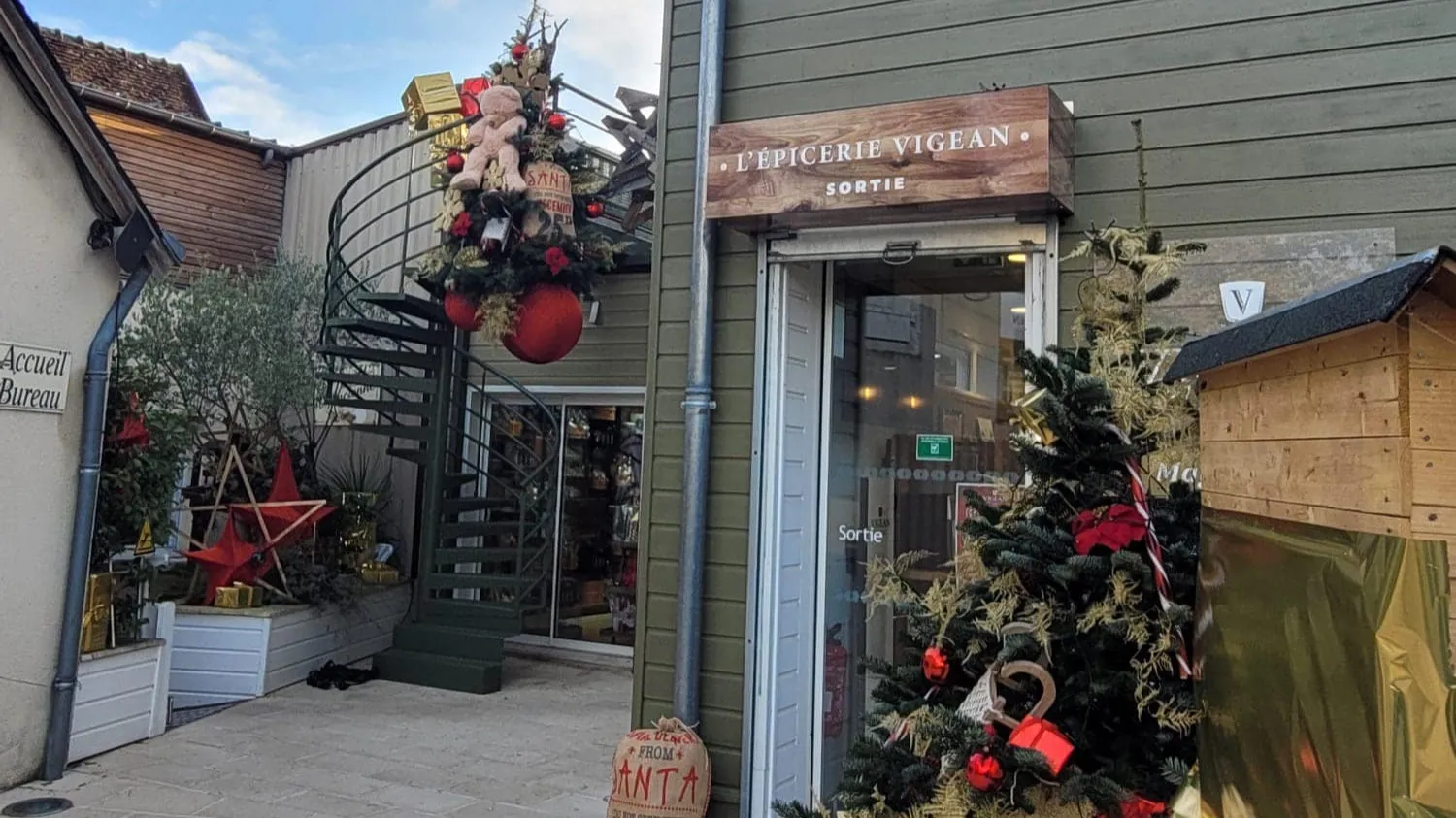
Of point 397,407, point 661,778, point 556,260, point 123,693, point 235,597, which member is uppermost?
point 556,260

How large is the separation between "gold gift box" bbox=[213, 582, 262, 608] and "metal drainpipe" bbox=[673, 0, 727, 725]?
13.9 feet

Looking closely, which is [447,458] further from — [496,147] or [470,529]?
[496,147]

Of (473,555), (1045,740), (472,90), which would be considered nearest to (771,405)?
(1045,740)

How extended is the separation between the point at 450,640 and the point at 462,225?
121 inches

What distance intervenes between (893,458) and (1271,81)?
1902 mm

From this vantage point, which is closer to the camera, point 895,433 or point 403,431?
point 895,433

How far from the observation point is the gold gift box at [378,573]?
7914 mm

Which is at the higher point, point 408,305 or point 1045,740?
point 408,305

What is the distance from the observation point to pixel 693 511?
3707mm

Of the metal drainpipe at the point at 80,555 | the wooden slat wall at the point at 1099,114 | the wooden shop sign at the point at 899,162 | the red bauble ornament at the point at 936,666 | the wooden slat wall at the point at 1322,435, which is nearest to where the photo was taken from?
the wooden slat wall at the point at 1322,435

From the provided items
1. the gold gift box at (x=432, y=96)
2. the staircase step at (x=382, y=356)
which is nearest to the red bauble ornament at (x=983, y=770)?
the staircase step at (x=382, y=356)

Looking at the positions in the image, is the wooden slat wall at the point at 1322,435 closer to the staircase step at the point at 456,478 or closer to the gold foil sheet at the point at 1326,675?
the gold foil sheet at the point at 1326,675

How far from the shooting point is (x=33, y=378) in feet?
15.0

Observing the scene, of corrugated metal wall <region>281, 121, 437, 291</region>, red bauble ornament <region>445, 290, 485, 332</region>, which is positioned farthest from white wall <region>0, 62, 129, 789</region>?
corrugated metal wall <region>281, 121, 437, 291</region>
